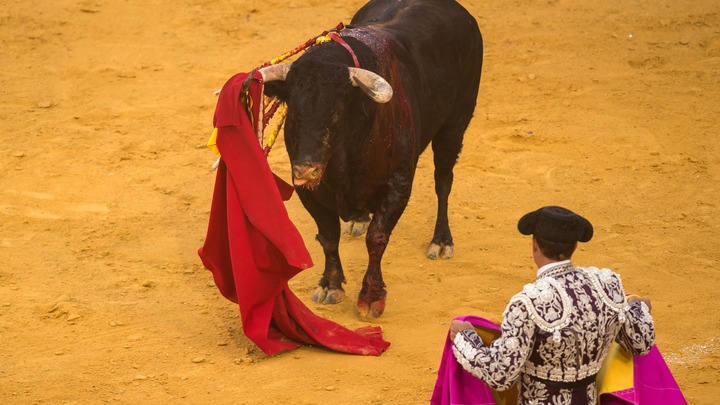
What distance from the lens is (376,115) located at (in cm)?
516

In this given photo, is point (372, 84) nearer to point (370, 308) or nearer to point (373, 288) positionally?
point (373, 288)

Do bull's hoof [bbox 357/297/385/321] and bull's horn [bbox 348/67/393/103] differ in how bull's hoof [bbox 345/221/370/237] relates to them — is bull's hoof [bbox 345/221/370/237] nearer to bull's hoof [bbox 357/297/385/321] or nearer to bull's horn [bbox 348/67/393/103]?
bull's hoof [bbox 357/297/385/321]

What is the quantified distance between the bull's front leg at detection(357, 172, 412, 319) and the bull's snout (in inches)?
33.1

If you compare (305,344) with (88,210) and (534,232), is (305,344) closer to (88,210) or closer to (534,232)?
(534,232)

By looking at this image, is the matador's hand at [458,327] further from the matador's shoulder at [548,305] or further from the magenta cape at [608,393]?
the matador's shoulder at [548,305]

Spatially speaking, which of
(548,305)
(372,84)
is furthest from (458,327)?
(372,84)

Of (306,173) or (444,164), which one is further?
(444,164)

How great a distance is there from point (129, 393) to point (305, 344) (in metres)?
1.11

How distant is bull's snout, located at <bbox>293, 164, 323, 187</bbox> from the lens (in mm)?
4723

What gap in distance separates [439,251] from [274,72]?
2393 mm

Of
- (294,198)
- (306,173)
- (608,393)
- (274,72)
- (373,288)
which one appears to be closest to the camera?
(608,393)

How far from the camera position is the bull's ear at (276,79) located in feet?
15.9

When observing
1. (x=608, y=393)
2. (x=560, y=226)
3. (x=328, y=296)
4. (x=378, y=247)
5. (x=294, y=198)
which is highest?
(x=560, y=226)

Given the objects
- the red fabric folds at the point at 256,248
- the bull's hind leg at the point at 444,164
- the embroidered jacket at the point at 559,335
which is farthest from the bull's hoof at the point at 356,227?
the embroidered jacket at the point at 559,335
